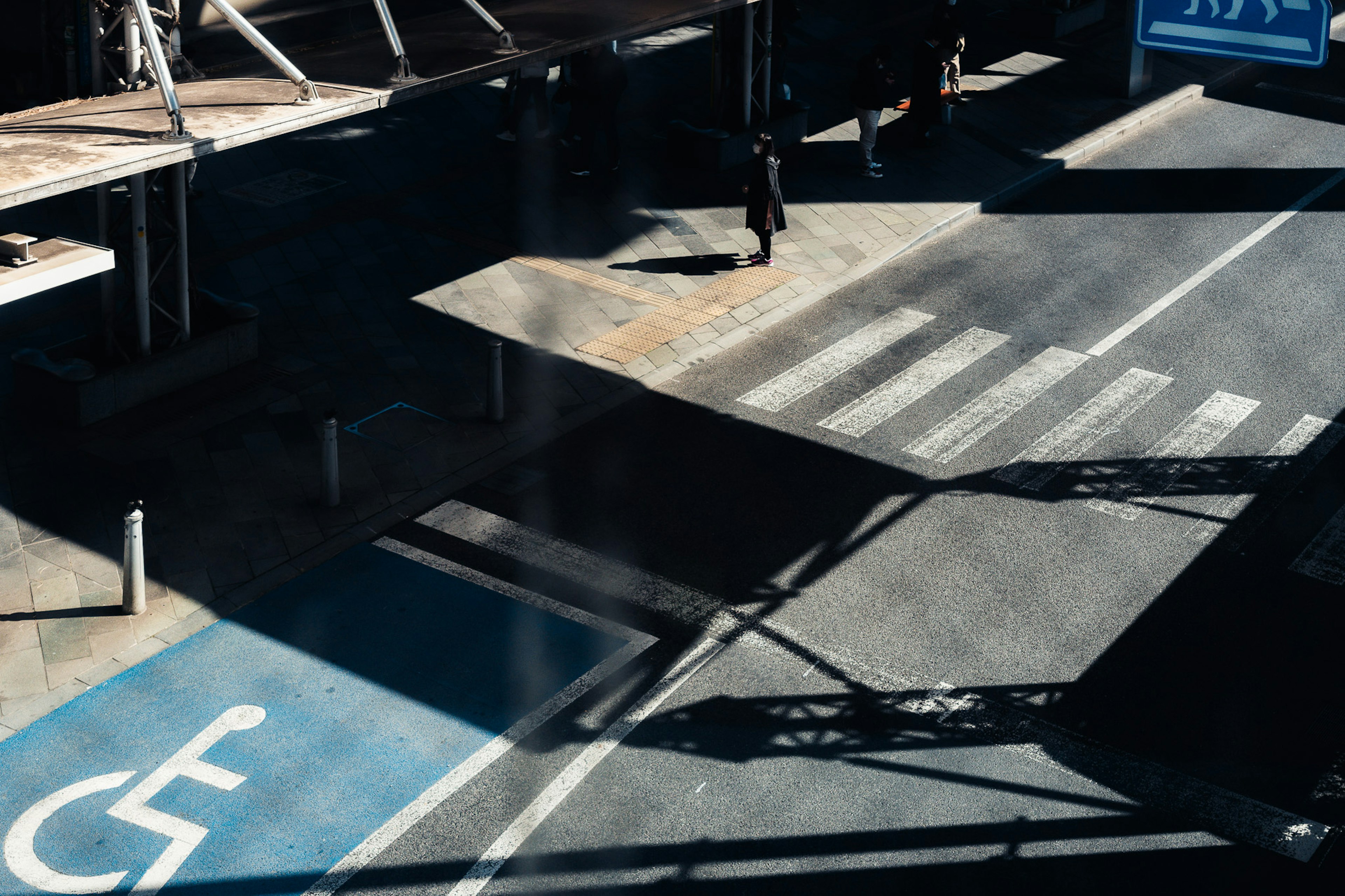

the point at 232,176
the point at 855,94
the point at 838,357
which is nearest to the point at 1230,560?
the point at 838,357

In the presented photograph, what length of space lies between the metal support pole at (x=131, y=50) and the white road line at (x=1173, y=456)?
956 cm

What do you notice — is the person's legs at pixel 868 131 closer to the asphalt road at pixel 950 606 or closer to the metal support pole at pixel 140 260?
the asphalt road at pixel 950 606

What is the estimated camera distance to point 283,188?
18938 millimetres

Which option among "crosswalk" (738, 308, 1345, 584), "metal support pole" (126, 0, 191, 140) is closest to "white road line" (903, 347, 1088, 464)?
"crosswalk" (738, 308, 1345, 584)

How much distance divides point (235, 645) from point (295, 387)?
4.33 metres

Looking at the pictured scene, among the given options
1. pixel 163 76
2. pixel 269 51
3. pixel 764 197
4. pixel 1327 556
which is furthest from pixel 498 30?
pixel 1327 556

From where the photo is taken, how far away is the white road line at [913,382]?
1341 centimetres

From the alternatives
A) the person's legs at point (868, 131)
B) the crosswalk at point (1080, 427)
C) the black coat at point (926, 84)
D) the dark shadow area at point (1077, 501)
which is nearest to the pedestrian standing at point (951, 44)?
the black coat at point (926, 84)

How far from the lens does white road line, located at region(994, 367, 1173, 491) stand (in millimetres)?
12516

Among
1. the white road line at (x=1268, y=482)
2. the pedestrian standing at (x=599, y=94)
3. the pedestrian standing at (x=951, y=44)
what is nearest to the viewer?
the white road line at (x=1268, y=482)

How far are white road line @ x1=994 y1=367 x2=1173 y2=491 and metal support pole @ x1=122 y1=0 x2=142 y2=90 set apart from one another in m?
8.78

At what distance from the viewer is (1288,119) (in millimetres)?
23562

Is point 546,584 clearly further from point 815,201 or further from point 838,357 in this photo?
point 815,201

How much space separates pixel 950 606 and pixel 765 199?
7.52 m
